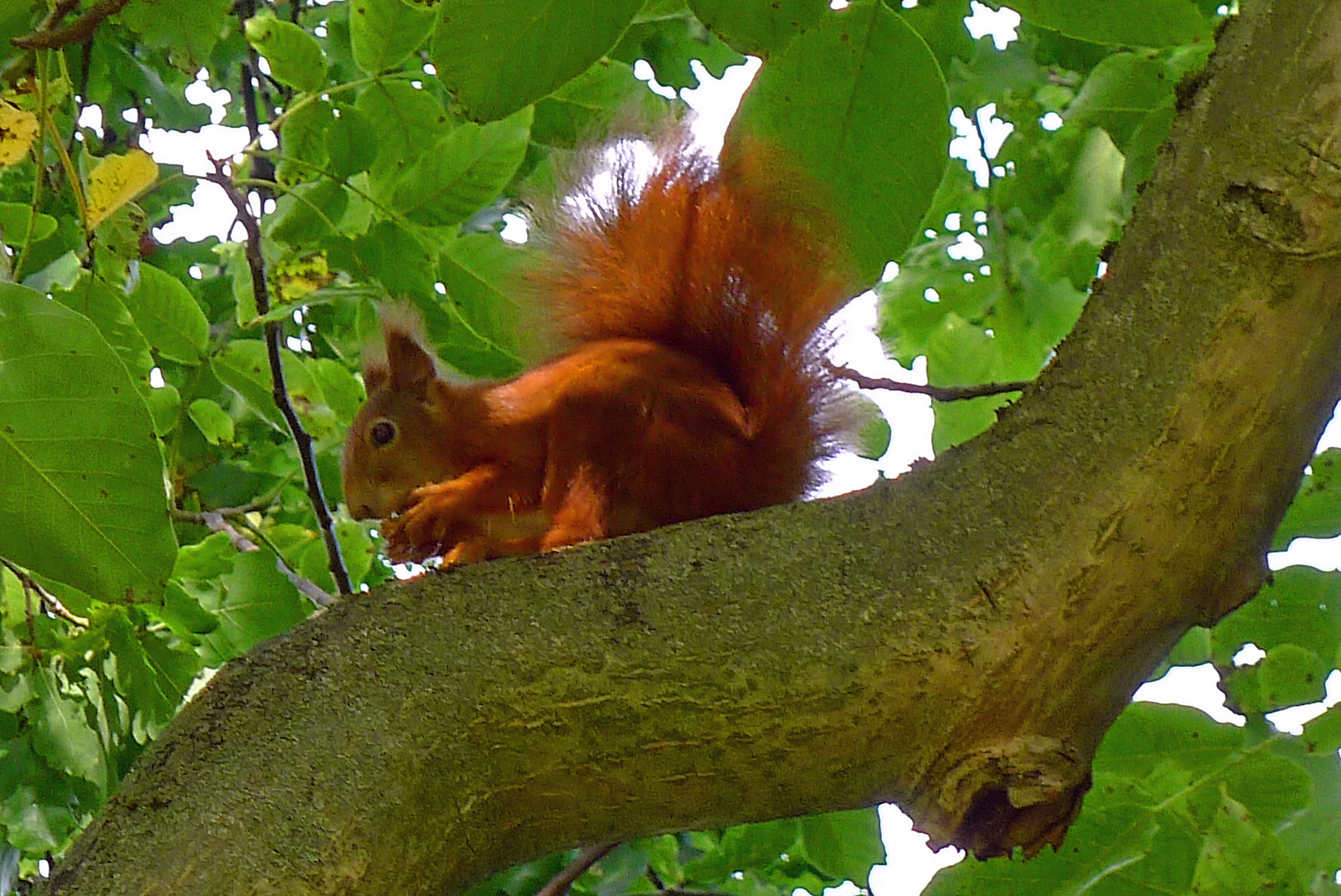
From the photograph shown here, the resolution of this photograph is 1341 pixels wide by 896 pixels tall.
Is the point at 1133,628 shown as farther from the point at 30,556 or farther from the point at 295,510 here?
the point at 295,510

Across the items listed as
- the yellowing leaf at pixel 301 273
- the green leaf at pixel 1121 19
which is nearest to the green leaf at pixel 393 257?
the yellowing leaf at pixel 301 273

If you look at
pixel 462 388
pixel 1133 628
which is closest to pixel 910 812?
pixel 1133 628

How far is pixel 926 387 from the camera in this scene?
1259 millimetres

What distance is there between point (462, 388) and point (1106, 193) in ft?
3.43

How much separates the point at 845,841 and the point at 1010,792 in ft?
2.35

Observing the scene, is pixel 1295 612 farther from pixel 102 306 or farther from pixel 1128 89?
pixel 102 306

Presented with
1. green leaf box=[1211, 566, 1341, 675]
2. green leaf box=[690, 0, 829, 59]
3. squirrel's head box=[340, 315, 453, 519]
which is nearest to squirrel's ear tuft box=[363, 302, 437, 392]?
squirrel's head box=[340, 315, 453, 519]

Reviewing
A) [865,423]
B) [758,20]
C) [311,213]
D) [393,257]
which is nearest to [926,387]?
[865,423]

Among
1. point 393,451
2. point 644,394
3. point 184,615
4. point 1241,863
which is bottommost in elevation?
point 1241,863

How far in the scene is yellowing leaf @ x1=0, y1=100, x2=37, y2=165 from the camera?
1232 millimetres

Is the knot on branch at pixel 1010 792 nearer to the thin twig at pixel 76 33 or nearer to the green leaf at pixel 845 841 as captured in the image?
the green leaf at pixel 845 841

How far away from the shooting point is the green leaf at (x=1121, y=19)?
1.00m

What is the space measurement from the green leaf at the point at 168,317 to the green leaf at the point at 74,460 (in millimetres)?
651

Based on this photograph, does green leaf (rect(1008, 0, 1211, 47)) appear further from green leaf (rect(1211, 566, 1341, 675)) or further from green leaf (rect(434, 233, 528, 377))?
green leaf (rect(434, 233, 528, 377))
